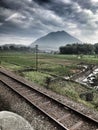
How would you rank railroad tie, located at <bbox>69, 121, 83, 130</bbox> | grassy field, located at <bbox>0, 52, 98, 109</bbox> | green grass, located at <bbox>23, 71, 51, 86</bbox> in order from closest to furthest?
railroad tie, located at <bbox>69, 121, 83, 130</bbox> → grassy field, located at <bbox>0, 52, 98, 109</bbox> → green grass, located at <bbox>23, 71, 51, 86</bbox>

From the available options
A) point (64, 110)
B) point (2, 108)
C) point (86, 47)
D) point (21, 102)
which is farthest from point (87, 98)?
point (86, 47)

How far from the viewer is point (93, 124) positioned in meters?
8.21

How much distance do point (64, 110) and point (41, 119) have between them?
69.3 inches

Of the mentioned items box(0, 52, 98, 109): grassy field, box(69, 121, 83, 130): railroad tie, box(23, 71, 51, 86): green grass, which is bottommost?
box(0, 52, 98, 109): grassy field

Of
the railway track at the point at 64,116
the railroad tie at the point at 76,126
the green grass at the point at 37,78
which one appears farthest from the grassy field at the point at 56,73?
the railroad tie at the point at 76,126

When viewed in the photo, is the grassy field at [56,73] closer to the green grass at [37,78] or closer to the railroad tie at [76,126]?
the green grass at [37,78]

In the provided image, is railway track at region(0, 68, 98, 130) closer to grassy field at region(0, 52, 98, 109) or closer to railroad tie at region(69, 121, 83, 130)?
railroad tie at region(69, 121, 83, 130)

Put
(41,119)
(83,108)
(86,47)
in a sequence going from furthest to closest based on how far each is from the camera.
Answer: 1. (86,47)
2. (83,108)
3. (41,119)

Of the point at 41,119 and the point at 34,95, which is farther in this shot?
the point at 34,95

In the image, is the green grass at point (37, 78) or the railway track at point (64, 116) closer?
the railway track at point (64, 116)

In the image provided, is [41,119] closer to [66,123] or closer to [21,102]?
[66,123]

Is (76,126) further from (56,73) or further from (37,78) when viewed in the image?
(56,73)

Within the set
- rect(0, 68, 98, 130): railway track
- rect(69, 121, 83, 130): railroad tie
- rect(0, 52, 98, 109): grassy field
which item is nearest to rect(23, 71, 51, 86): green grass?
rect(0, 52, 98, 109): grassy field

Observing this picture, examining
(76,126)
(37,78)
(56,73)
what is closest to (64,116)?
(76,126)
